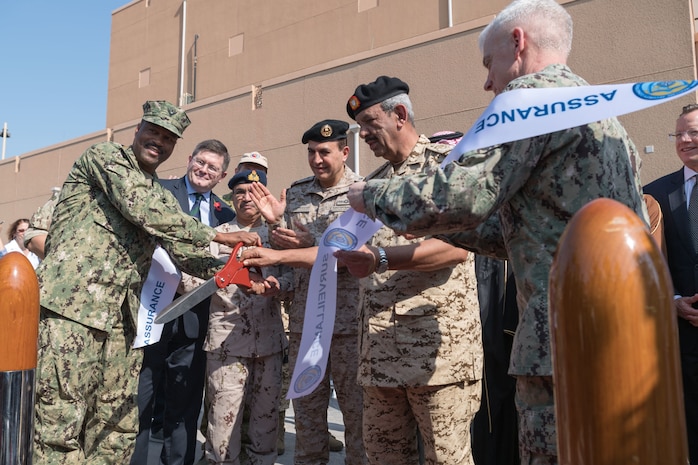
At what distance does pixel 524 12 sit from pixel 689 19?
7.74 meters

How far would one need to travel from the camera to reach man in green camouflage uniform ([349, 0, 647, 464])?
1.56 metres

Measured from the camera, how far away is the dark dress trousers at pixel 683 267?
3299 millimetres

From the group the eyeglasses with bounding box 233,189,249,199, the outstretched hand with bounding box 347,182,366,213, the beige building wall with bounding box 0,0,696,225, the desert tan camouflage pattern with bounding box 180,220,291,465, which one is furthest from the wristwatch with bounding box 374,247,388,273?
the beige building wall with bounding box 0,0,696,225

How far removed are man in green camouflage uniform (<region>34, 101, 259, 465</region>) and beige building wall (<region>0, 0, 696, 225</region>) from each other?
23.7ft

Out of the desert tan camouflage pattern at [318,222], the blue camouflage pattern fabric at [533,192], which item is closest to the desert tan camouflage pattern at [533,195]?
the blue camouflage pattern fabric at [533,192]

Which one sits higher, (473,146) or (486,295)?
(473,146)

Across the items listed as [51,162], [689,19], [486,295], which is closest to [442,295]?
[486,295]

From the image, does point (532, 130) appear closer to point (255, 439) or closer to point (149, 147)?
point (149, 147)

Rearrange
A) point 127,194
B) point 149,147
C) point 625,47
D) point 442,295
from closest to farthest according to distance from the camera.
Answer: point 442,295 → point 127,194 → point 149,147 → point 625,47

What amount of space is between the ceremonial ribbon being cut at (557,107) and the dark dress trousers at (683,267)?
2196 mm

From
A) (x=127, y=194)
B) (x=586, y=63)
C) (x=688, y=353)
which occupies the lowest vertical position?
(x=688, y=353)

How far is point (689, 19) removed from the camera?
26.2 feet

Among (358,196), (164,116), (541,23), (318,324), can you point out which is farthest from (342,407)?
(541,23)

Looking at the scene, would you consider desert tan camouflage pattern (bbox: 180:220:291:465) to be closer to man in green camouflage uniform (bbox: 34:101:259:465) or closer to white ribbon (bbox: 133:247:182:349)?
white ribbon (bbox: 133:247:182:349)
